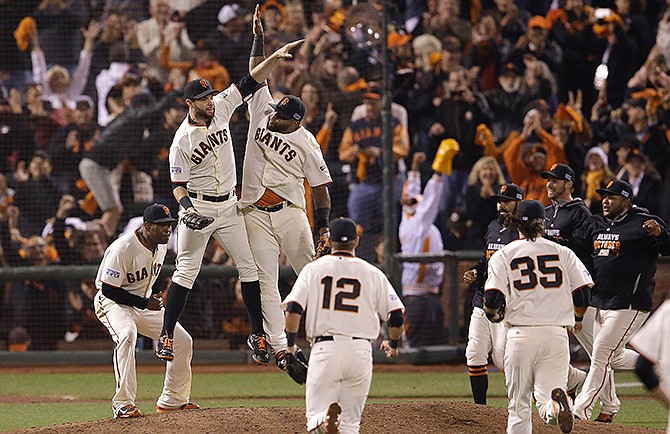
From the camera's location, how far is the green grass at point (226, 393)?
1032 cm

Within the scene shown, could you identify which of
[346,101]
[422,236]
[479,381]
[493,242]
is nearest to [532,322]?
[493,242]

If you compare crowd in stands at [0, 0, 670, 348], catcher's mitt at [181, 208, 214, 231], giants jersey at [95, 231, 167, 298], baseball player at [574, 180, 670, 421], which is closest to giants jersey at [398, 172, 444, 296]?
crowd in stands at [0, 0, 670, 348]

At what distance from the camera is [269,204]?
353 inches

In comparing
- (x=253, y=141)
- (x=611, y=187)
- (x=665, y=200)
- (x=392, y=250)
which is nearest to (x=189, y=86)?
(x=253, y=141)

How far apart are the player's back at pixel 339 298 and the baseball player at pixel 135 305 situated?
2.25 meters

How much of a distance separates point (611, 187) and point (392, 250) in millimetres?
4182

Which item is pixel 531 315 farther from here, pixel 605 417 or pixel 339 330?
pixel 605 417

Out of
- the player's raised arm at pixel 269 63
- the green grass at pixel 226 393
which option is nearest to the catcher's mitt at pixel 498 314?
the player's raised arm at pixel 269 63

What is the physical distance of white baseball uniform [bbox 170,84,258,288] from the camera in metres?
8.59

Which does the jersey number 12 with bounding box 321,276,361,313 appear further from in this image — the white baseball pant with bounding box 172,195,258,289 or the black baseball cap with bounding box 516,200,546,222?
the white baseball pant with bounding box 172,195,258,289

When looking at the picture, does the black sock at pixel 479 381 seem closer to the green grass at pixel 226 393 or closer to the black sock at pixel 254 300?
the green grass at pixel 226 393

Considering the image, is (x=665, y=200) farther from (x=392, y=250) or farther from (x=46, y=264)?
(x=46, y=264)

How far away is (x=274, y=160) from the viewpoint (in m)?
8.88

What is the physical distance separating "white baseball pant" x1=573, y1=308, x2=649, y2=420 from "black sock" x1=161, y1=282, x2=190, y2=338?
141 inches
